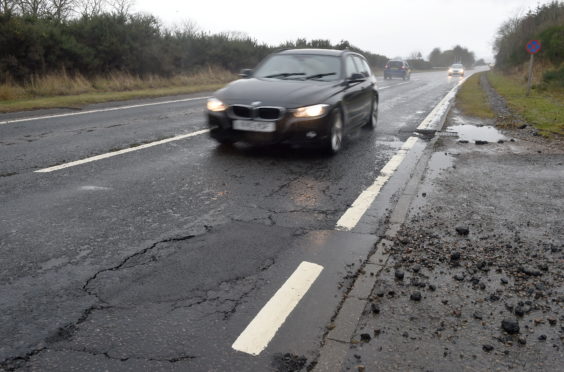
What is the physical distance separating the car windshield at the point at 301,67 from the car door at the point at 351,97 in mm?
261

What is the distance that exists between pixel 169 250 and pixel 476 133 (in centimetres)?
870

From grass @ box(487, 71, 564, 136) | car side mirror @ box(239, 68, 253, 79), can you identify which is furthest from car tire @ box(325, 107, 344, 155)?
grass @ box(487, 71, 564, 136)

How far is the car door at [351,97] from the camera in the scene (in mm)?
8273

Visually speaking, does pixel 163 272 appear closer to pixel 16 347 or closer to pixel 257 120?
pixel 16 347

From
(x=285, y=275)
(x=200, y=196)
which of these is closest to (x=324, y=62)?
(x=200, y=196)

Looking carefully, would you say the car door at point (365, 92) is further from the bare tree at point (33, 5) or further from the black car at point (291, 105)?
the bare tree at point (33, 5)

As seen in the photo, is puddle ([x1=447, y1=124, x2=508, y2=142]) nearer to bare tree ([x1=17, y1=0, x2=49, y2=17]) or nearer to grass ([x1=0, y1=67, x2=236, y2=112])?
grass ([x1=0, y1=67, x2=236, y2=112])

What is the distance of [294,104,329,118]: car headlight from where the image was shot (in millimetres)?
7027

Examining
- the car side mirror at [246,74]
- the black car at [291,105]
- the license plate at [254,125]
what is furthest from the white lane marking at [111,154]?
the license plate at [254,125]

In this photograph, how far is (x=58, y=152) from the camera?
7.18 meters

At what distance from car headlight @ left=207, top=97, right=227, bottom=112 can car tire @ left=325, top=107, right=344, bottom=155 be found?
168 cm

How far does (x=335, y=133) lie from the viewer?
25.3 ft

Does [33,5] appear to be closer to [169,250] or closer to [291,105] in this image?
[291,105]

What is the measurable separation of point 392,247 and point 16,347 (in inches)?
109
